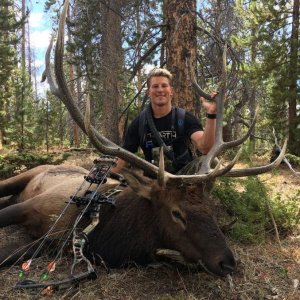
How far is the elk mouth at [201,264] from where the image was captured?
3012 millimetres

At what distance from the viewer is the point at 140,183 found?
3.68 meters

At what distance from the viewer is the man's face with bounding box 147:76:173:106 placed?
4.75m

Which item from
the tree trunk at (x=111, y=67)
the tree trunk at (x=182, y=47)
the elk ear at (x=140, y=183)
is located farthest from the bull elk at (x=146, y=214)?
the tree trunk at (x=111, y=67)

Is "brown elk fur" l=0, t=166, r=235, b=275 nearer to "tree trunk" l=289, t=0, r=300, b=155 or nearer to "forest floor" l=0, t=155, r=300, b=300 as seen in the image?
"forest floor" l=0, t=155, r=300, b=300

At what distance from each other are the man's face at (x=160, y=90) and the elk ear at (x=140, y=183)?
53.0 inches

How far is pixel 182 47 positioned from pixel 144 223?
324cm

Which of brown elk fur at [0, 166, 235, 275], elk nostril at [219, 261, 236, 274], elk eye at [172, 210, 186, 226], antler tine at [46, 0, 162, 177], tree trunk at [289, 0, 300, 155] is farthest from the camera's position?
tree trunk at [289, 0, 300, 155]

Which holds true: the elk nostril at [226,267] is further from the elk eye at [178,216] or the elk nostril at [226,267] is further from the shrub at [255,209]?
the shrub at [255,209]

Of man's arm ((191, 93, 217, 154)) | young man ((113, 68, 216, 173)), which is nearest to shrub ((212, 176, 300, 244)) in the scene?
young man ((113, 68, 216, 173))

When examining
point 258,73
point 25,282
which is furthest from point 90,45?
point 25,282

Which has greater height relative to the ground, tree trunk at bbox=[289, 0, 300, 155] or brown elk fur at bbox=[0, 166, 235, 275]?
tree trunk at bbox=[289, 0, 300, 155]

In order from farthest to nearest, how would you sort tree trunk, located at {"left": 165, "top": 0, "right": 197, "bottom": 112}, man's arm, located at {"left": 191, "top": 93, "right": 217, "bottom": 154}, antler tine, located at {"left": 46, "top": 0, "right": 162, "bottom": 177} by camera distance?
tree trunk, located at {"left": 165, "top": 0, "right": 197, "bottom": 112} → man's arm, located at {"left": 191, "top": 93, "right": 217, "bottom": 154} → antler tine, located at {"left": 46, "top": 0, "right": 162, "bottom": 177}

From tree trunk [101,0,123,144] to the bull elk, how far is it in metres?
6.39

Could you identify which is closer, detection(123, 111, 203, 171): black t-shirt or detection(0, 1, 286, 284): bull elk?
detection(0, 1, 286, 284): bull elk
